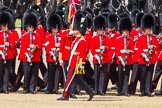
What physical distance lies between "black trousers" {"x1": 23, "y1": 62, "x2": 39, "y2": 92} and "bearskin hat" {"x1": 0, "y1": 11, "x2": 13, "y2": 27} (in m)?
1.01

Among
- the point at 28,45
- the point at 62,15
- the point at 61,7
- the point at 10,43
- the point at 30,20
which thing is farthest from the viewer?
the point at 61,7

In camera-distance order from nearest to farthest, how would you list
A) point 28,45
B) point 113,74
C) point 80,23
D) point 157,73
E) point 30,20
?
point 80,23
point 28,45
point 157,73
point 30,20
point 113,74

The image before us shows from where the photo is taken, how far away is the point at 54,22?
776 inches

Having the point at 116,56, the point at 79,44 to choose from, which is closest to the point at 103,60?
the point at 116,56

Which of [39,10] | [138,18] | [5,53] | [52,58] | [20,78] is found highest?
[39,10]

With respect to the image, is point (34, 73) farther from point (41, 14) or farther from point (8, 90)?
point (41, 14)

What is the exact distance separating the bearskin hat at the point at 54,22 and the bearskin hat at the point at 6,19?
2.71ft

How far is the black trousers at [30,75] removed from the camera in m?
19.3

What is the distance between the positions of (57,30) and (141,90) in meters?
2.22

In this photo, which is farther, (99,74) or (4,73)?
(4,73)

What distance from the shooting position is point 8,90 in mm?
19469

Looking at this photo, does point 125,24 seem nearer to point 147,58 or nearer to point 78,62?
point 147,58

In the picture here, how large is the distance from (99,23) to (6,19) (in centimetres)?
203

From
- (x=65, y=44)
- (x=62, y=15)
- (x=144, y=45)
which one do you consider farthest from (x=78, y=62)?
(x=62, y=15)
